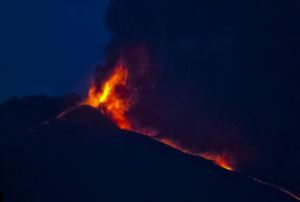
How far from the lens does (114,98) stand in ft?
94.5

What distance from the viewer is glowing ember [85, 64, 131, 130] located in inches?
1103

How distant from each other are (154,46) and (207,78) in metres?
3.79

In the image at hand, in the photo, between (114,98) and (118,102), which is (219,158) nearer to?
(118,102)

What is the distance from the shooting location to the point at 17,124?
25172mm

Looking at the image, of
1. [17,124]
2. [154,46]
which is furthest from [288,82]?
[17,124]

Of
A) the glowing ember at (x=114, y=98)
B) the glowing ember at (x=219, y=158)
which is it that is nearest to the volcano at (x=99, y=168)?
the glowing ember at (x=114, y=98)

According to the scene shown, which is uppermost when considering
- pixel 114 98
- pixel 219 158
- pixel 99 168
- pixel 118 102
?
pixel 114 98

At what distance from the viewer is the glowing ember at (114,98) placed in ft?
91.9

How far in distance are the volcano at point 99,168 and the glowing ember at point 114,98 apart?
7.94 ft

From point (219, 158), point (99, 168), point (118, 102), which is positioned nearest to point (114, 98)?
point (118, 102)

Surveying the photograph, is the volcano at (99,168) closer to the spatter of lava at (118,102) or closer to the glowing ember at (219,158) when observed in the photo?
the spatter of lava at (118,102)

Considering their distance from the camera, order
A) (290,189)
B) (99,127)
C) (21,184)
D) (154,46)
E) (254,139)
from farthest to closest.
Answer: (154,46) < (254,139) < (290,189) < (99,127) < (21,184)

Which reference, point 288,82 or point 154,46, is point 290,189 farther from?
point 154,46

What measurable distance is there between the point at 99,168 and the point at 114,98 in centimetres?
870
